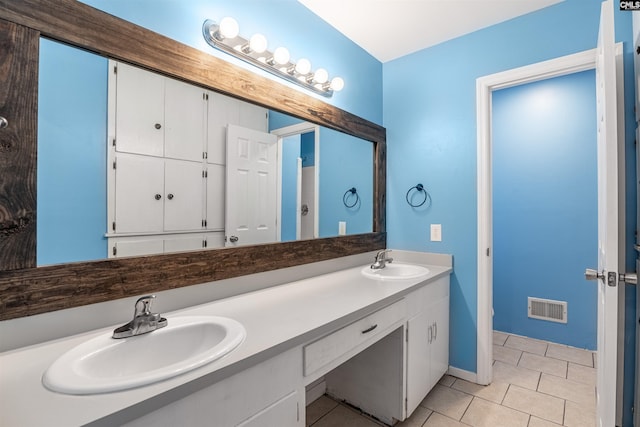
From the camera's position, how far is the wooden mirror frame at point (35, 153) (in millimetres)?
847

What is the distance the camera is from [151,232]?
116cm

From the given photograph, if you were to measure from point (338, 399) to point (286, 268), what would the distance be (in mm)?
916

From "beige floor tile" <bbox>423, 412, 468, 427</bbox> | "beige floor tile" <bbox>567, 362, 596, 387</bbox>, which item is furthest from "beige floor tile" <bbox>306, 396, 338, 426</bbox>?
"beige floor tile" <bbox>567, 362, 596, 387</bbox>

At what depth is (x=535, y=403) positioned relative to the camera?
1.81 meters

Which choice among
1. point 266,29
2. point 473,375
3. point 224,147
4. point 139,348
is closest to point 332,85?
point 266,29

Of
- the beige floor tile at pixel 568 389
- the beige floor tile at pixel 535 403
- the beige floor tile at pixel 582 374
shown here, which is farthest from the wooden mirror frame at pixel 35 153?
the beige floor tile at pixel 582 374

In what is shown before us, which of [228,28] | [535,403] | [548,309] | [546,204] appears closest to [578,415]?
[535,403]

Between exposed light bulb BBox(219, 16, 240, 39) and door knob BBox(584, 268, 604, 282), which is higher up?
exposed light bulb BBox(219, 16, 240, 39)

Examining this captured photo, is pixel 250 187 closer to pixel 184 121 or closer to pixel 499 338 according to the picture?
pixel 184 121

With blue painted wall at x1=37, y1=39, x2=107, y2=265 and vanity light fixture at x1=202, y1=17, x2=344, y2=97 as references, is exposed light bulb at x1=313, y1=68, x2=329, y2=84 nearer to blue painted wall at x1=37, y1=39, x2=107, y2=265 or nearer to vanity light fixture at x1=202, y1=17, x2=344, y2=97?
vanity light fixture at x1=202, y1=17, x2=344, y2=97

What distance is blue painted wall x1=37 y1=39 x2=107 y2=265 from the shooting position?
922 mm

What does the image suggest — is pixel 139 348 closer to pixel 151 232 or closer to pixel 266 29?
pixel 151 232

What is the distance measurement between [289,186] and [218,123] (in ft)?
1.75

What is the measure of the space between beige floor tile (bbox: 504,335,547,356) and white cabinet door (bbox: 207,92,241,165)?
9.06ft
